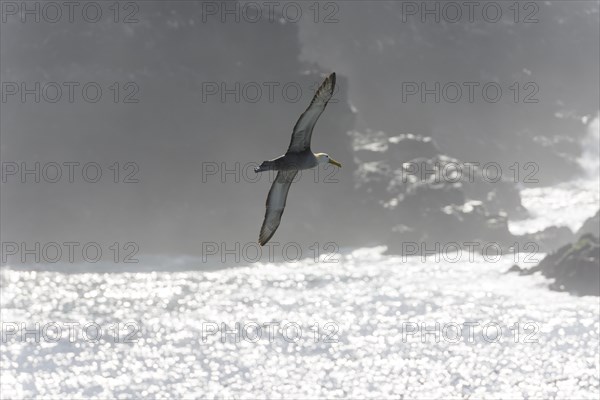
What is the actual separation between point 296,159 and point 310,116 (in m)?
1.67

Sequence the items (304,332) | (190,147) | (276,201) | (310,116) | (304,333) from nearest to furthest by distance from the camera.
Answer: (310,116) < (276,201) < (304,333) < (304,332) < (190,147)

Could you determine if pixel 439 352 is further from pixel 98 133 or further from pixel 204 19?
pixel 204 19

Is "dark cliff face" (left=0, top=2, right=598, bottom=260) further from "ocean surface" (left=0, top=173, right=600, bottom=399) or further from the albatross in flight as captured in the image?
the albatross in flight

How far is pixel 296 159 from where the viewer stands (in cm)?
2588

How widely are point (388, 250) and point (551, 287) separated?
2737cm

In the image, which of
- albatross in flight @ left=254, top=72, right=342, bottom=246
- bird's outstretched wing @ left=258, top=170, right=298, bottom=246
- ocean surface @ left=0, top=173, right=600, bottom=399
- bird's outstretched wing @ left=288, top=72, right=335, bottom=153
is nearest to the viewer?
bird's outstretched wing @ left=288, top=72, right=335, bottom=153

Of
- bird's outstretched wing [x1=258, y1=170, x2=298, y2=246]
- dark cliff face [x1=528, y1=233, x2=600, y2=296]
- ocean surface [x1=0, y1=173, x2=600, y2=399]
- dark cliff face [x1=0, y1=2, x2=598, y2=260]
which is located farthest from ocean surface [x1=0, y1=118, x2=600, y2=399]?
bird's outstretched wing [x1=258, y1=170, x2=298, y2=246]

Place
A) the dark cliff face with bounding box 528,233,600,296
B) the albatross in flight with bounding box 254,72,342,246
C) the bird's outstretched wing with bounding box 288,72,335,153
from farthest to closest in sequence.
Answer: the dark cliff face with bounding box 528,233,600,296, the albatross in flight with bounding box 254,72,342,246, the bird's outstretched wing with bounding box 288,72,335,153

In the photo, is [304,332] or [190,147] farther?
[190,147]

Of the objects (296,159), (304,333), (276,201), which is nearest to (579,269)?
(304,333)

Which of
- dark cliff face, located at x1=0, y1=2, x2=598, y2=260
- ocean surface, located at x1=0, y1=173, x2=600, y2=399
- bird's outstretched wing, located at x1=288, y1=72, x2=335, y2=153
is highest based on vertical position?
dark cliff face, located at x1=0, y1=2, x2=598, y2=260

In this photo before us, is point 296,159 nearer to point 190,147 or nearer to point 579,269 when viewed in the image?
point 579,269

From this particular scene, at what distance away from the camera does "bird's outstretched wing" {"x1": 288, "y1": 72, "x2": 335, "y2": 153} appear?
2384cm

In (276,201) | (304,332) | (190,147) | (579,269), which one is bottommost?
(304,332)
